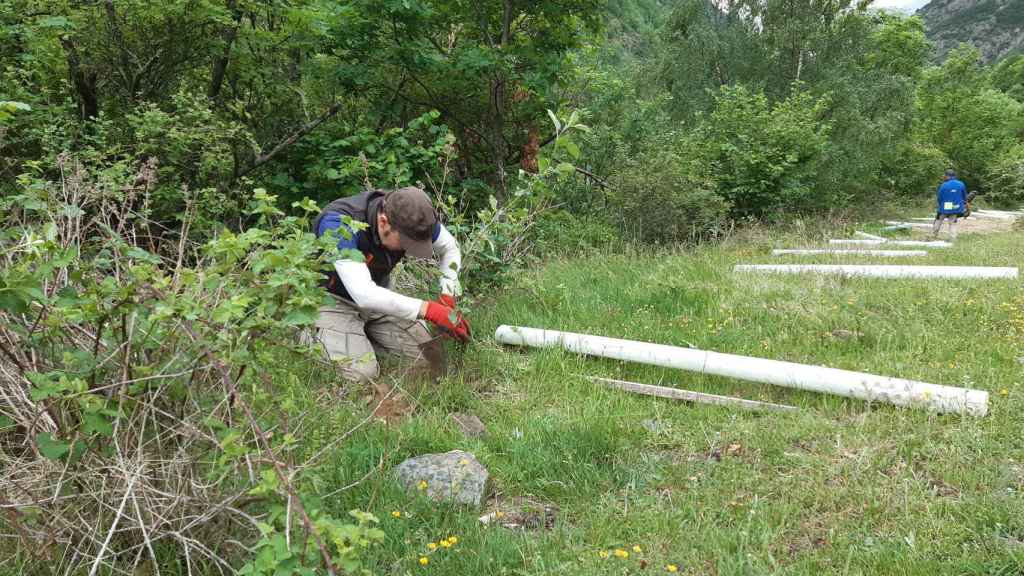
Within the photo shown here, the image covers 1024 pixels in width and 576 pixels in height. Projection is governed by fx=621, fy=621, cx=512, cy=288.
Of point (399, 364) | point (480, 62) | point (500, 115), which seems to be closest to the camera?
point (399, 364)

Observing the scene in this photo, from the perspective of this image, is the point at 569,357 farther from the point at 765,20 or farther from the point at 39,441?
the point at 765,20

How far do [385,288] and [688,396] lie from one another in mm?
2010

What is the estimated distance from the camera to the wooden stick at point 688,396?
352cm

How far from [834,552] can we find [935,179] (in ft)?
88.8

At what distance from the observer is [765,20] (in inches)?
795

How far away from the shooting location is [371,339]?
4.46 metres

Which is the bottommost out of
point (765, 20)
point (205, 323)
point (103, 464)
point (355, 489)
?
point (355, 489)

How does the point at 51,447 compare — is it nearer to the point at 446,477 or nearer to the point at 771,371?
the point at 446,477

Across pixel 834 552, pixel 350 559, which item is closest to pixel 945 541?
pixel 834 552

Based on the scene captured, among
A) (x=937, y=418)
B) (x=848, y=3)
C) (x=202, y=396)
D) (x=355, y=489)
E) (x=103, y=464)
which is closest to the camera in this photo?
(x=103, y=464)

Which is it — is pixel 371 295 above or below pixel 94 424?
below

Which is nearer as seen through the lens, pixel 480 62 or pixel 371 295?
pixel 371 295

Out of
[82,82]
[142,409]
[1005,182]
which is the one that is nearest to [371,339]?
[142,409]

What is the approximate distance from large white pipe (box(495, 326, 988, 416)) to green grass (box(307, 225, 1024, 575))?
66 mm
